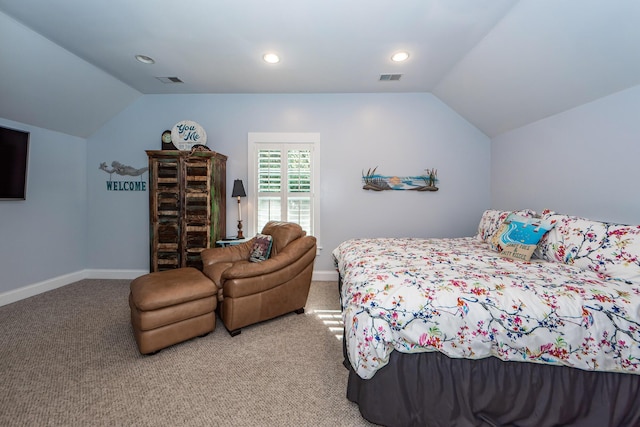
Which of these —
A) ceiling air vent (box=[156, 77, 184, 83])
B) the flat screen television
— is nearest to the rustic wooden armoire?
ceiling air vent (box=[156, 77, 184, 83])

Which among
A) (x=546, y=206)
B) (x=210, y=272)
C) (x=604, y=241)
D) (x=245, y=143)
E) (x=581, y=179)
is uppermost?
(x=245, y=143)

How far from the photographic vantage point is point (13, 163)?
3043mm

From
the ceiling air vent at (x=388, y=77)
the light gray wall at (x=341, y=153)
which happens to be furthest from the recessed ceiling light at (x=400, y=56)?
the light gray wall at (x=341, y=153)

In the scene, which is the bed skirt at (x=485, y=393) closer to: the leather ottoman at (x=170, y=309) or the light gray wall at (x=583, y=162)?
the leather ottoman at (x=170, y=309)

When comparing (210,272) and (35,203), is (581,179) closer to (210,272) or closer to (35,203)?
(210,272)

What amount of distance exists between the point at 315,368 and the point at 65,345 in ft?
7.11

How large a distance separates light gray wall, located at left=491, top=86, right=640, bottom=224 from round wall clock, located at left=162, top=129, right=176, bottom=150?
15.6ft

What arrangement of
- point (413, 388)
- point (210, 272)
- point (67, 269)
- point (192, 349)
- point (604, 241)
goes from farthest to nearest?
point (67, 269) → point (210, 272) → point (192, 349) → point (604, 241) → point (413, 388)

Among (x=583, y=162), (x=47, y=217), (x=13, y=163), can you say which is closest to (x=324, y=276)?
(x=583, y=162)

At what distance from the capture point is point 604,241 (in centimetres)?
182

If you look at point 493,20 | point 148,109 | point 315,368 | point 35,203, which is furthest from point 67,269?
point 493,20

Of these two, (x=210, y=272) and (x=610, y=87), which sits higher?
(x=610, y=87)

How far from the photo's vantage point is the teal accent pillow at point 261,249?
290 centimetres

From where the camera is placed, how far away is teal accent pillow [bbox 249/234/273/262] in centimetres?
290
